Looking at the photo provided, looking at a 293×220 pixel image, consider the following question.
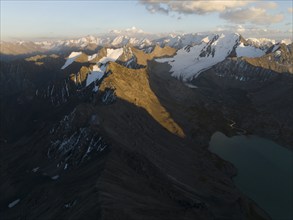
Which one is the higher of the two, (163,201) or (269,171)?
(163,201)

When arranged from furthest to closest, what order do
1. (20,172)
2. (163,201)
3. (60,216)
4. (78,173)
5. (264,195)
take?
(20,172), (264,195), (78,173), (163,201), (60,216)

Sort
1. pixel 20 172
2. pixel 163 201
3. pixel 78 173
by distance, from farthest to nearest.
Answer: pixel 20 172 → pixel 78 173 → pixel 163 201

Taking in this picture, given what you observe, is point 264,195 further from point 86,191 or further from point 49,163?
point 49,163

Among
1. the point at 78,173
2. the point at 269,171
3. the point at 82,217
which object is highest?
the point at 82,217

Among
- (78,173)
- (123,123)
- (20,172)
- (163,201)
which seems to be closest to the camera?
(163,201)

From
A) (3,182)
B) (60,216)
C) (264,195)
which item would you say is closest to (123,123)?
(3,182)

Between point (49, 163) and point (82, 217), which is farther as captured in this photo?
point (49, 163)

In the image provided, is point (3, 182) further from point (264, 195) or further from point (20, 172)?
point (264, 195)

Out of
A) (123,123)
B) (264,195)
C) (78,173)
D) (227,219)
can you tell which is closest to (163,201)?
(227,219)

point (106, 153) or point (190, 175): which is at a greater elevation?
point (106, 153)
